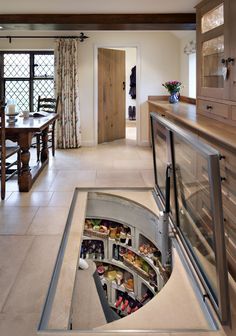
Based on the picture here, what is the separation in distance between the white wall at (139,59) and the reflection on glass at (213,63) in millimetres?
3841

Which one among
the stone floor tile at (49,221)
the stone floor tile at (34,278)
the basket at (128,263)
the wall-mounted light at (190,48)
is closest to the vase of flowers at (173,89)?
the wall-mounted light at (190,48)

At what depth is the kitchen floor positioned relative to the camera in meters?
2.08

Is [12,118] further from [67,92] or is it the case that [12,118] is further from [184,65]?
Result: [184,65]

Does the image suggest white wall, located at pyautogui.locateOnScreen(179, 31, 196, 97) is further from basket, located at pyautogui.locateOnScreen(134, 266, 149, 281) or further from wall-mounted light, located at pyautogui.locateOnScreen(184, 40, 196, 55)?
basket, located at pyautogui.locateOnScreen(134, 266, 149, 281)

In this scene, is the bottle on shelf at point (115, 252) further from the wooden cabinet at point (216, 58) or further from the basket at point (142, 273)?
the wooden cabinet at point (216, 58)

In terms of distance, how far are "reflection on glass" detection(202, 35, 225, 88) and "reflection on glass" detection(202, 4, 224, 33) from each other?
0.42ft

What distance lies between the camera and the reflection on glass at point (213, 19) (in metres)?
3.18

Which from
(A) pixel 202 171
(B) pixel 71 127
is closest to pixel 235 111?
(A) pixel 202 171

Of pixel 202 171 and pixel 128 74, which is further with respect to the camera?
pixel 128 74

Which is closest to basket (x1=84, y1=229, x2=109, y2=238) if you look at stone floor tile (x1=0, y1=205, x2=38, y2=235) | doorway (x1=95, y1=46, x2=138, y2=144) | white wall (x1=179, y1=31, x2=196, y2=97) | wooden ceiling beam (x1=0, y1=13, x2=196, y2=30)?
stone floor tile (x1=0, y1=205, x2=38, y2=235)

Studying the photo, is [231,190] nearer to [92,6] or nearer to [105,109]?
[92,6]

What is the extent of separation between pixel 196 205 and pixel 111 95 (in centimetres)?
639

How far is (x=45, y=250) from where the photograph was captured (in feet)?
9.09

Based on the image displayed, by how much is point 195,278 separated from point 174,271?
0.22 meters
